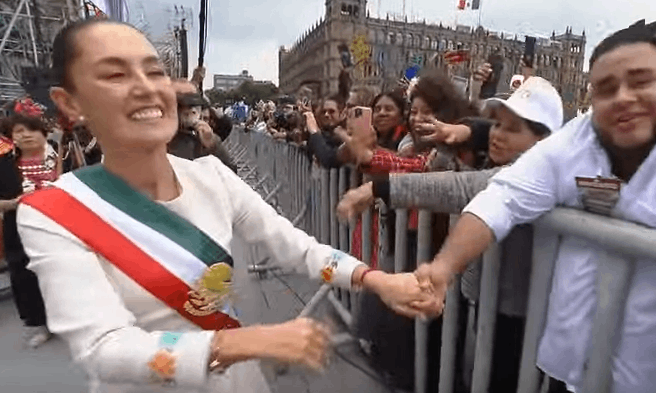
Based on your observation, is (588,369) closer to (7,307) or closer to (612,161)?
(612,161)

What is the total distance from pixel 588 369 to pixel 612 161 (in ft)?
2.00

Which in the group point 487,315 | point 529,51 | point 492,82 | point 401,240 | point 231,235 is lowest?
point 487,315

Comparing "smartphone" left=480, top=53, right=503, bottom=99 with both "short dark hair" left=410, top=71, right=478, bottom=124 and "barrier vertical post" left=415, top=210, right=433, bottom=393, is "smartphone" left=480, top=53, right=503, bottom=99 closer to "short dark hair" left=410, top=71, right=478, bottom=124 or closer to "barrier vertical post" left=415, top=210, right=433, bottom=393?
"short dark hair" left=410, top=71, right=478, bottom=124

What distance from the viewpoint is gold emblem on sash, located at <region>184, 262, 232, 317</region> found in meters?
1.21

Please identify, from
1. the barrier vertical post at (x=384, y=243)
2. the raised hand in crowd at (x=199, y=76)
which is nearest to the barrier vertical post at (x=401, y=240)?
the barrier vertical post at (x=384, y=243)

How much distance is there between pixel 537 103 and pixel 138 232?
178cm

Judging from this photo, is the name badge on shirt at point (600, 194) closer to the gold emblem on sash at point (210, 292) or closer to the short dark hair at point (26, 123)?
the gold emblem on sash at point (210, 292)

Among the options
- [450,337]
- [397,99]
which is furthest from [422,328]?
[397,99]

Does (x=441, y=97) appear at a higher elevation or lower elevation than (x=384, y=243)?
higher

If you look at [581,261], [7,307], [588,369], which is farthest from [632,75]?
[7,307]

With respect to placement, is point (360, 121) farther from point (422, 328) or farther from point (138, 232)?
point (138, 232)

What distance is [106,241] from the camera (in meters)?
1.10

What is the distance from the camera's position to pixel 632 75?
140 centimetres

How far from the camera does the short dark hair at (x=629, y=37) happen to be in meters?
1.39
